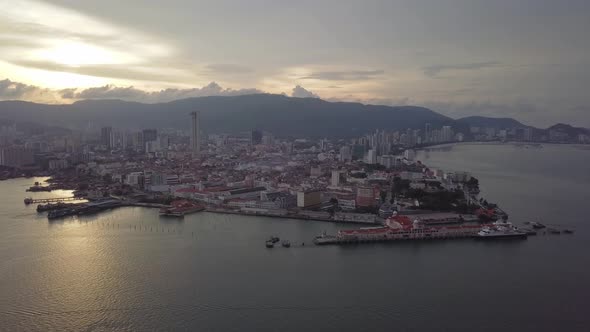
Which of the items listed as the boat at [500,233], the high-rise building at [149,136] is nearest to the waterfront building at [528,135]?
the high-rise building at [149,136]

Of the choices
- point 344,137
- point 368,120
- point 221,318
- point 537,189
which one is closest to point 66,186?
point 221,318

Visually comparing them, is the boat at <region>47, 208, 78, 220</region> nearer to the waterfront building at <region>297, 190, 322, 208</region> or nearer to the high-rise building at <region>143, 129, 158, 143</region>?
the waterfront building at <region>297, 190, 322, 208</region>

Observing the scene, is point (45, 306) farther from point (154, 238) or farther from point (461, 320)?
point (461, 320)

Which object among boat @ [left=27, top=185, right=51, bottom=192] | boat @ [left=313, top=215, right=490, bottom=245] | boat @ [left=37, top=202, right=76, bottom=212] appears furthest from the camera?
boat @ [left=27, top=185, right=51, bottom=192]

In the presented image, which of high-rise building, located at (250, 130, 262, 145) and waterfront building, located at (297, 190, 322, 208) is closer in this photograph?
waterfront building, located at (297, 190, 322, 208)

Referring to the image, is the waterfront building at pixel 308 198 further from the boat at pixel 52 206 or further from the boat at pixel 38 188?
the boat at pixel 38 188

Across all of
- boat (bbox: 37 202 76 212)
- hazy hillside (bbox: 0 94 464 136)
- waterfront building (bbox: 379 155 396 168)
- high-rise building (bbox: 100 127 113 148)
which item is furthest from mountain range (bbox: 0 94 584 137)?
boat (bbox: 37 202 76 212)
